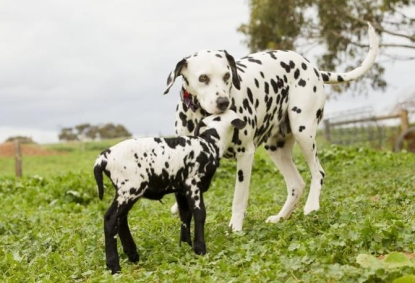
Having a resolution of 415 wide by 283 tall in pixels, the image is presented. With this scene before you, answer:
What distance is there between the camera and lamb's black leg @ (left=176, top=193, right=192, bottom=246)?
6.86m

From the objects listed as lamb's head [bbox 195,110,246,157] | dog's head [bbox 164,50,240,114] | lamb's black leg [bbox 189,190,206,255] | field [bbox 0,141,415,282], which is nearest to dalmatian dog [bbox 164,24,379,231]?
dog's head [bbox 164,50,240,114]

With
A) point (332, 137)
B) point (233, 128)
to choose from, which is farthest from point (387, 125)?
point (233, 128)

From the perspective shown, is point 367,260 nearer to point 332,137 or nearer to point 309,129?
point 309,129

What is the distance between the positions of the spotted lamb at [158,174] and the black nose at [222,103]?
0.24 m

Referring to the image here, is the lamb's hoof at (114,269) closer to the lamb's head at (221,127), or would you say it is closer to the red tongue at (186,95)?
the lamb's head at (221,127)

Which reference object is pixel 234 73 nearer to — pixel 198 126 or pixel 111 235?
pixel 198 126

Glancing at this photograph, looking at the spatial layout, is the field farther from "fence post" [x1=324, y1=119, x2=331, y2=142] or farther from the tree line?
the tree line

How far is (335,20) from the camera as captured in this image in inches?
822

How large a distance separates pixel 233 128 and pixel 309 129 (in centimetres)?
174

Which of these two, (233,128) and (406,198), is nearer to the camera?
(233,128)

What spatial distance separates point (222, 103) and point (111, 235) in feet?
5.86

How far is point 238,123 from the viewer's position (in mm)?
7012

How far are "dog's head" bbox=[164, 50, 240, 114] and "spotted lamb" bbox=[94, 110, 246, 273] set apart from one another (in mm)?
312

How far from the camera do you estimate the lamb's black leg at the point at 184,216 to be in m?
6.86
